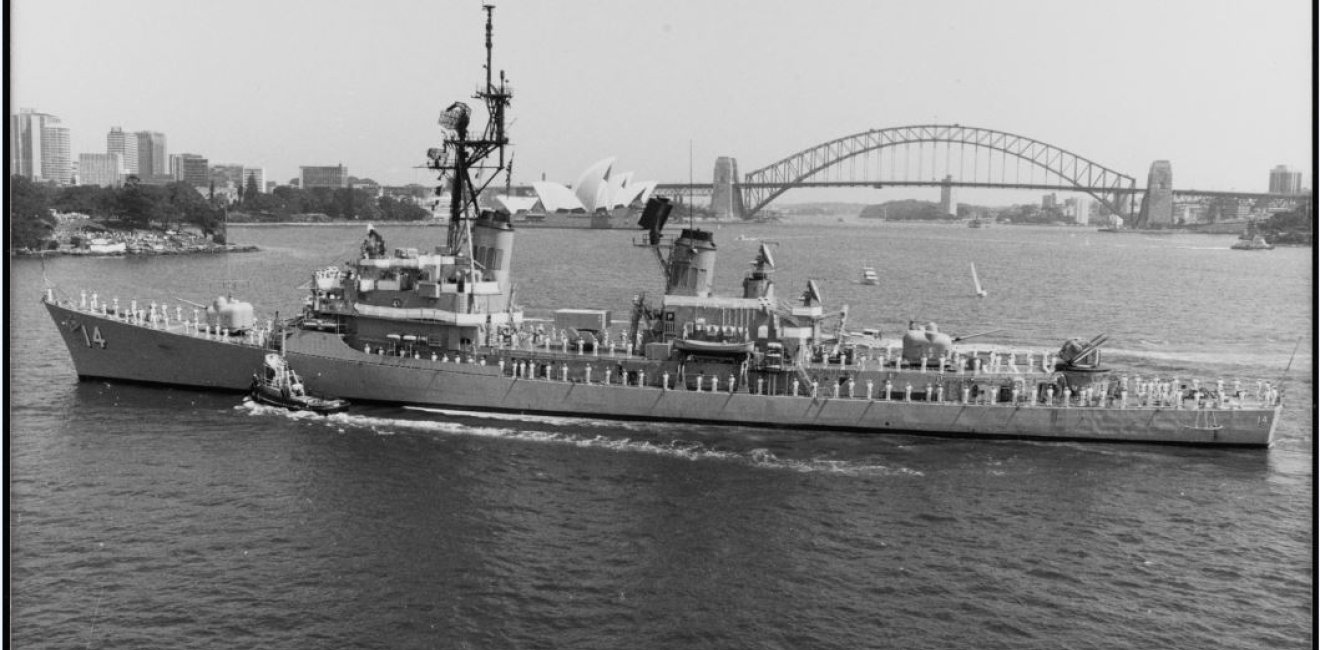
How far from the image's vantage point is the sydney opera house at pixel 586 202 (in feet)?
463

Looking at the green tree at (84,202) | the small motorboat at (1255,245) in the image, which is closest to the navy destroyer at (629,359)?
the green tree at (84,202)

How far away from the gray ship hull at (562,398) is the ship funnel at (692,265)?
15.0ft

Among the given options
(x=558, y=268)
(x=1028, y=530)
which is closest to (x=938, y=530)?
(x=1028, y=530)

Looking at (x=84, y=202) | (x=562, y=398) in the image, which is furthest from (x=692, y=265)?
(x=84, y=202)

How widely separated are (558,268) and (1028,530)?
276 feet

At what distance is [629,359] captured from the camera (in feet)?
130

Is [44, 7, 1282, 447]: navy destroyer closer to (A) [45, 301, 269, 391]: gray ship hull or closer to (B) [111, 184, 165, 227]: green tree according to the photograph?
(A) [45, 301, 269, 391]: gray ship hull

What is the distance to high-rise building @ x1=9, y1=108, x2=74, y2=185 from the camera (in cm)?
10734

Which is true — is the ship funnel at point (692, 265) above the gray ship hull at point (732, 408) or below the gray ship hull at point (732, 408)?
above

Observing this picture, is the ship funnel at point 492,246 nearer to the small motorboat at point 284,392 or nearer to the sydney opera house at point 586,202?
the small motorboat at point 284,392

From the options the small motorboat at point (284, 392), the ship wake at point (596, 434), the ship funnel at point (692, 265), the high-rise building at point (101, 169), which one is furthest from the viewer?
the high-rise building at point (101, 169)

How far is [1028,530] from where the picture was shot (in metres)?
28.3

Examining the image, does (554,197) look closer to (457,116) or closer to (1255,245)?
(1255,245)

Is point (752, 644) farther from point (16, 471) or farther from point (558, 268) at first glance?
point (558, 268)
